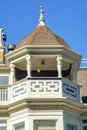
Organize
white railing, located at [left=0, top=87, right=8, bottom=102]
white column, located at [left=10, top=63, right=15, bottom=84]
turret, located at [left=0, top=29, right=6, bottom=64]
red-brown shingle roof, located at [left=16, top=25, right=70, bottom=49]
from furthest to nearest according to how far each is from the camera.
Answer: turret, located at [left=0, top=29, right=6, bottom=64]
white column, located at [left=10, top=63, right=15, bottom=84]
red-brown shingle roof, located at [left=16, top=25, right=70, bottom=49]
white railing, located at [left=0, top=87, right=8, bottom=102]

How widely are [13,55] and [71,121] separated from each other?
5.37 m

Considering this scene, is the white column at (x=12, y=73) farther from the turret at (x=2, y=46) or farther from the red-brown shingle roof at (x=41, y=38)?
the turret at (x=2, y=46)

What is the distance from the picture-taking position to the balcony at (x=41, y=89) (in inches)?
1227

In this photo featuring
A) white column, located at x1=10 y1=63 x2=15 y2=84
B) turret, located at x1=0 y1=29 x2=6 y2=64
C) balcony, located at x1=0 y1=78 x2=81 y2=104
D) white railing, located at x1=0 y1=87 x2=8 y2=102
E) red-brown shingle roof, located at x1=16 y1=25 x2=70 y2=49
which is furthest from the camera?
turret, located at x1=0 y1=29 x2=6 y2=64

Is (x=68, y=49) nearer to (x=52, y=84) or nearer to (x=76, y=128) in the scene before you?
(x=52, y=84)

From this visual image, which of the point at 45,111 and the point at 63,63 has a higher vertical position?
the point at 63,63

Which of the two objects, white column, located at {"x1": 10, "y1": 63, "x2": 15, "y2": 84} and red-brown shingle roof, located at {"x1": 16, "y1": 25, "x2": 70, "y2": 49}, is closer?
red-brown shingle roof, located at {"x1": 16, "y1": 25, "x2": 70, "y2": 49}

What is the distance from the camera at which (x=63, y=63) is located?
Answer: 3412 centimetres

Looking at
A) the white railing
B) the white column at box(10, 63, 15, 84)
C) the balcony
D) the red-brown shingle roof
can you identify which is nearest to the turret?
the red-brown shingle roof

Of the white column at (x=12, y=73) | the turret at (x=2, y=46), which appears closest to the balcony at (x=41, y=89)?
the white column at (x=12, y=73)

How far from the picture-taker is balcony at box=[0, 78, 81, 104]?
3116cm

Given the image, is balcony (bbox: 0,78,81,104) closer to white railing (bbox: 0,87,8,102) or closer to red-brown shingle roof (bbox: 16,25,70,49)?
white railing (bbox: 0,87,8,102)

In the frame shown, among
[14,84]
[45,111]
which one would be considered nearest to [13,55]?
[14,84]

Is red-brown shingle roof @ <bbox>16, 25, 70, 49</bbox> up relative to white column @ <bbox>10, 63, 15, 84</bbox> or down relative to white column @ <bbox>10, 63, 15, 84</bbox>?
up
